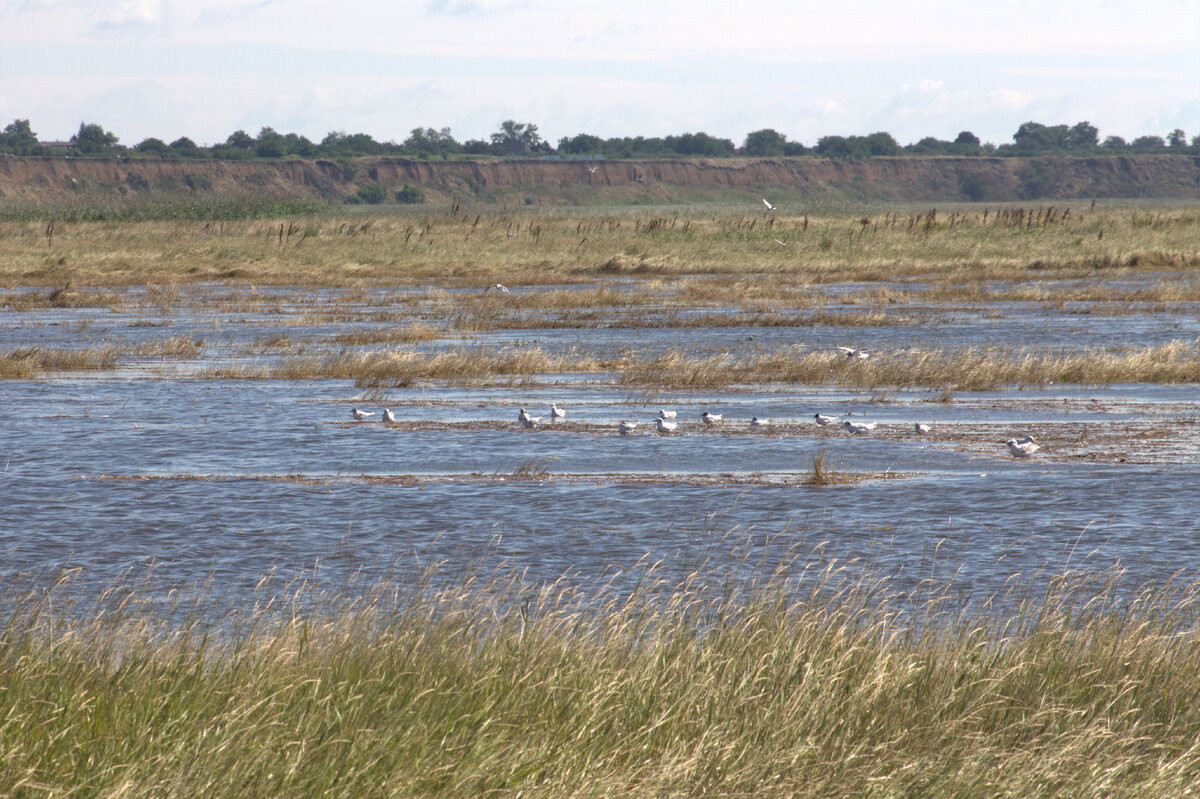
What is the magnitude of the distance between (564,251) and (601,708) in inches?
2005

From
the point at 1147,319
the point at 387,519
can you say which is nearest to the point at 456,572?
the point at 387,519

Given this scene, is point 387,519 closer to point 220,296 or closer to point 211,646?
point 211,646

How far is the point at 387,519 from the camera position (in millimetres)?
12469

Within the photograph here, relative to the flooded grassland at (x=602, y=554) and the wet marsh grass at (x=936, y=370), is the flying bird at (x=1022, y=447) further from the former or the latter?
the wet marsh grass at (x=936, y=370)

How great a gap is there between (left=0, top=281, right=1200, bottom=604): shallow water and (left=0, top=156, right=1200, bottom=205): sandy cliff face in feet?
417

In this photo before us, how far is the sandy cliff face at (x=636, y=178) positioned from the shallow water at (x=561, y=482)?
127006 millimetres

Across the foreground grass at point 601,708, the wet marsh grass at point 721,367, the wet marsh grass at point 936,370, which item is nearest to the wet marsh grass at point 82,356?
the wet marsh grass at point 721,367

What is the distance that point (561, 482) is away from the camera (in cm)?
1426

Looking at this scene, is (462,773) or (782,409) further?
(782,409)

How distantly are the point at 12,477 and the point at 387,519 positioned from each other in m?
5.30

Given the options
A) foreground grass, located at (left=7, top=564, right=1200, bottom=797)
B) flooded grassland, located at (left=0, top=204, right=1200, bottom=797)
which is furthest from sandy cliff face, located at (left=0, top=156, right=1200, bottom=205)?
foreground grass, located at (left=7, top=564, right=1200, bottom=797)

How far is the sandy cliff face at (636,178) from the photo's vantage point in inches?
5768

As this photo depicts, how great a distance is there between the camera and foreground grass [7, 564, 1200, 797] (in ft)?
17.2

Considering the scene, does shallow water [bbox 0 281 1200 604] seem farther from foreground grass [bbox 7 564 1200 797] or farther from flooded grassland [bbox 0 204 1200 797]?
foreground grass [bbox 7 564 1200 797]
